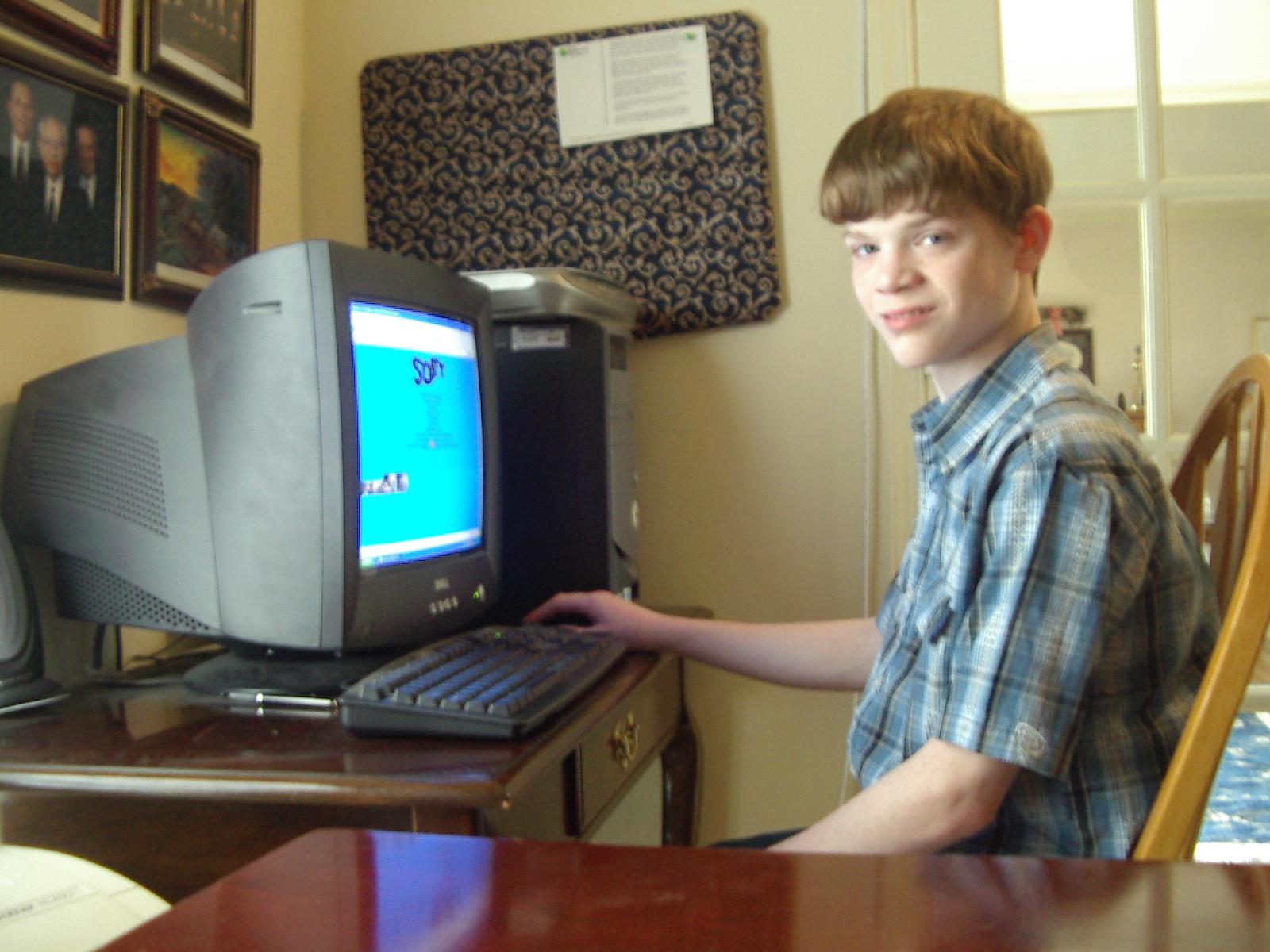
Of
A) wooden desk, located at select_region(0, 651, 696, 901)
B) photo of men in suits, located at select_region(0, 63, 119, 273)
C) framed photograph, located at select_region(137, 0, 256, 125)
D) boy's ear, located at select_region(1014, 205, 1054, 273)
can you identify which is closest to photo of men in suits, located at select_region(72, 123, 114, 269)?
photo of men in suits, located at select_region(0, 63, 119, 273)

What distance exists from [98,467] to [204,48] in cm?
75

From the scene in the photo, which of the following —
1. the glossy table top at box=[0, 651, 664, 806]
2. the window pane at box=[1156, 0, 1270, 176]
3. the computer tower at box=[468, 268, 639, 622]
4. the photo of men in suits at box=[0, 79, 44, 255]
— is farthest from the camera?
the window pane at box=[1156, 0, 1270, 176]

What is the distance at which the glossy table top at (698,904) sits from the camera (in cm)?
35

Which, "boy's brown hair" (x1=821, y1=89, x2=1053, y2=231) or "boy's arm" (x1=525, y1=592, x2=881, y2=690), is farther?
"boy's arm" (x1=525, y1=592, x2=881, y2=690)

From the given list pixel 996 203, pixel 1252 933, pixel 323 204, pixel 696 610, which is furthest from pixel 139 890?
pixel 323 204

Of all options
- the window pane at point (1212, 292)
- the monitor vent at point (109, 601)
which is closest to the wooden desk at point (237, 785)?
the monitor vent at point (109, 601)

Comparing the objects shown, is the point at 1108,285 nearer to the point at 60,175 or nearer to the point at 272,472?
the point at 272,472

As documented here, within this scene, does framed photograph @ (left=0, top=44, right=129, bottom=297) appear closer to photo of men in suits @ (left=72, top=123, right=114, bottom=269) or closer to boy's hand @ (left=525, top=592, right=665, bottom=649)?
photo of men in suits @ (left=72, top=123, right=114, bottom=269)

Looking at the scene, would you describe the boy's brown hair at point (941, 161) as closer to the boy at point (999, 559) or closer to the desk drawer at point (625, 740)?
the boy at point (999, 559)

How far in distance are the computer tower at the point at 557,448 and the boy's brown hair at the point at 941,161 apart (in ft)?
1.92

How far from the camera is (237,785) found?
804 mm

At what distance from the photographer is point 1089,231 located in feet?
5.92

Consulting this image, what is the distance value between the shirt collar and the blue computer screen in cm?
54

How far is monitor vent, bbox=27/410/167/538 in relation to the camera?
1.12 meters
